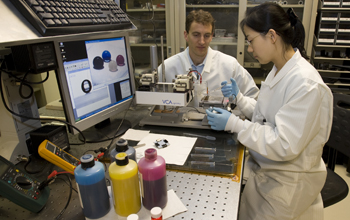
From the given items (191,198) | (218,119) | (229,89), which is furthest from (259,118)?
(191,198)

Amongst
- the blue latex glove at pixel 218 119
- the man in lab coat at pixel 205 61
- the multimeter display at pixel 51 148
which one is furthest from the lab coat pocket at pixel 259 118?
the multimeter display at pixel 51 148

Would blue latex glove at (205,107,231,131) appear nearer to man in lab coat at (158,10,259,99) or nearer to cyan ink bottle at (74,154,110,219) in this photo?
cyan ink bottle at (74,154,110,219)

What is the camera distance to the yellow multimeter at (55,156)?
2.74ft

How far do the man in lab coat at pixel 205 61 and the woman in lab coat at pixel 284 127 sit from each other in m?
0.75

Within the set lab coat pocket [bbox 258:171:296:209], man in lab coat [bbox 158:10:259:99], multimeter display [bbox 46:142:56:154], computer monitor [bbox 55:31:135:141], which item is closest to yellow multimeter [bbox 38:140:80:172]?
multimeter display [bbox 46:142:56:154]

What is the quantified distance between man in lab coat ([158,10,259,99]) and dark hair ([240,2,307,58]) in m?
0.78

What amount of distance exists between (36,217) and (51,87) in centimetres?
182

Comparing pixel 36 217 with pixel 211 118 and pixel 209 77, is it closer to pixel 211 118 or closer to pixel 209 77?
pixel 211 118

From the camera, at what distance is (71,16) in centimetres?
97

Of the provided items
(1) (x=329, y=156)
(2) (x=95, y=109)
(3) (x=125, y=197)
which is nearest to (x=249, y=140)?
(3) (x=125, y=197)

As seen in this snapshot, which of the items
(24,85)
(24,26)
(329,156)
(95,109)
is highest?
(24,26)

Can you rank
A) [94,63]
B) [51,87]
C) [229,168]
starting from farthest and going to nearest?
[51,87] < [94,63] < [229,168]

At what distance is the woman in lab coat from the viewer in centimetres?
91

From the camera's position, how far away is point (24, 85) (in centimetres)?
104
